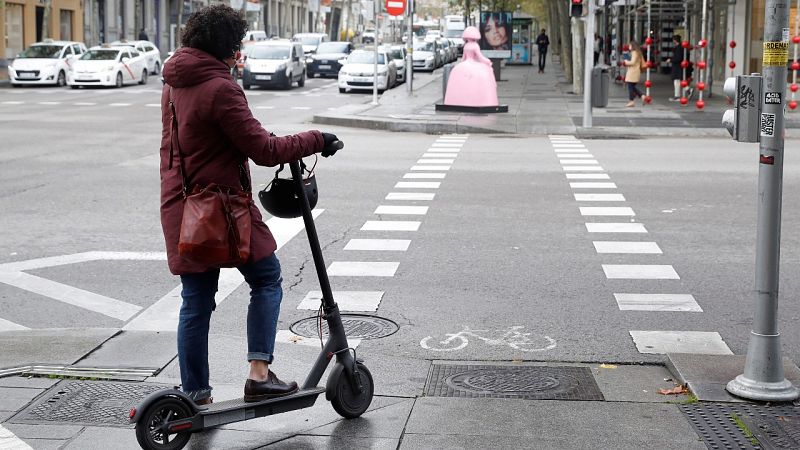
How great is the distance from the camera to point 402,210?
11805 millimetres

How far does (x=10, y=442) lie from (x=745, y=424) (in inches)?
124

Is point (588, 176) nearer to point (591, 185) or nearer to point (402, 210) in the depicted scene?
point (591, 185)

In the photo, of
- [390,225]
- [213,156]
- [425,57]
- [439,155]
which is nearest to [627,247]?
[390,225]

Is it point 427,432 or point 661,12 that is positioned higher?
point 661,12

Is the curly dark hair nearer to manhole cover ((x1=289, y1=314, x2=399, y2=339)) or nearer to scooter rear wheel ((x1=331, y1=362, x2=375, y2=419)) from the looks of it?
scooter rear wheel ((x1=331, y1=362, x2=375, y2=419))

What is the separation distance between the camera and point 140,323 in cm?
715

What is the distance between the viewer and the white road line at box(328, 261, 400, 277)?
342 inches

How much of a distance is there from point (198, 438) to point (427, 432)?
3.17 feet

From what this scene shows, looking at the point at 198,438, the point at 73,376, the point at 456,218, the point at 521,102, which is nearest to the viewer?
the point at 198,438

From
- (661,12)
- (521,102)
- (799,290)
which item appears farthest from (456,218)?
(661,12)

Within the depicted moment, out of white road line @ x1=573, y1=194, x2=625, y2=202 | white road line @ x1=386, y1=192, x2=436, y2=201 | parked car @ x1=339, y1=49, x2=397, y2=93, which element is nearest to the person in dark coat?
white road line @ x1=386, y1=192, x2=436, y2=201

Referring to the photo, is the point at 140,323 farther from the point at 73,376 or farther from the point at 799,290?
the point at 799,290

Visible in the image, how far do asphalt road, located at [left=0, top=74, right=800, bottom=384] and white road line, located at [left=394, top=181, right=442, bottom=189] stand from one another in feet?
0.52

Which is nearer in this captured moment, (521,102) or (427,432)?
(427,432)
